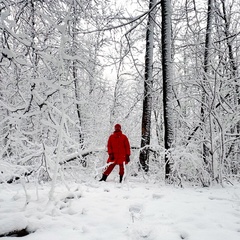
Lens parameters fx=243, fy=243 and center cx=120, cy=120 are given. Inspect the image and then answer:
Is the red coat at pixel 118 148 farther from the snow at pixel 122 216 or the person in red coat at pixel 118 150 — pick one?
the snow at pixel 122 216

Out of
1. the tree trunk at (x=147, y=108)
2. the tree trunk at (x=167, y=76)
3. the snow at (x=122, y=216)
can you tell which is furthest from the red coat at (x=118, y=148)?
the snow at (x=122, y=216)

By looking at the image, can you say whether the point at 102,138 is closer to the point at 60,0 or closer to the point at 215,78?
the point at 215,78

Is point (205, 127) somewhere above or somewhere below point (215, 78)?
below

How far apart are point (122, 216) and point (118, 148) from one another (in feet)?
11.0

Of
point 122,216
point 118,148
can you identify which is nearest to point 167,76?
point 118,148

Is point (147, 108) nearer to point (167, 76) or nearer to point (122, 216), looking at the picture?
point (167, 76)

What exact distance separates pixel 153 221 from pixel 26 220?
145 centimetres

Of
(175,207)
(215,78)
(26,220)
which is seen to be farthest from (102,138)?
(26,220)

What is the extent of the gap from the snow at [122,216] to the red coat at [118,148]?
2.03 meters

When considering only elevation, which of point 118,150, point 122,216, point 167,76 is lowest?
point 122,216

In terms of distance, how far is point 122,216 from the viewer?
312 cm

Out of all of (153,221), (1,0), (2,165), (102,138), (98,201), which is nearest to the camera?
(1,0)

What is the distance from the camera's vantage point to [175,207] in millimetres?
3516

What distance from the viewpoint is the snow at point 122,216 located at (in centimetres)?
253
